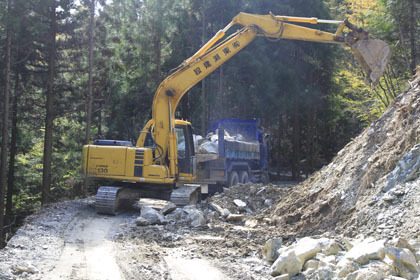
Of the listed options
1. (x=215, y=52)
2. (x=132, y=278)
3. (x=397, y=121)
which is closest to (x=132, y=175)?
(x=215, y=52)

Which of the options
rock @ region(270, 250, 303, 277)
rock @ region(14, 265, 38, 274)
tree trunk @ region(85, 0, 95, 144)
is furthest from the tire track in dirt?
tree trunk @ region(85, 0, 95, 144)

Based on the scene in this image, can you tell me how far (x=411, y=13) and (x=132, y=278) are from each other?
15903 millimetres

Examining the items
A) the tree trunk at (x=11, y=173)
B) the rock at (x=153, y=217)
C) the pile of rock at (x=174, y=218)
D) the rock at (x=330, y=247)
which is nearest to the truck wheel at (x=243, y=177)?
the pile of rock at (x=174, y=218)

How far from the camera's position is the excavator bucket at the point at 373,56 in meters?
11.0

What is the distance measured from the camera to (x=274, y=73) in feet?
97.0

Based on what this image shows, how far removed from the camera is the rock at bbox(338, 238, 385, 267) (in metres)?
5.36

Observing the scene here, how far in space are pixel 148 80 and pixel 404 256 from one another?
82.9 feet

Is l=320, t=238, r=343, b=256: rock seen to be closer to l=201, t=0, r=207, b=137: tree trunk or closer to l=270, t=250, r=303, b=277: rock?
l=270, t=250, r=303, b=277: rock

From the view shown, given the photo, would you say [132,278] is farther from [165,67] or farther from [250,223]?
[165,67]

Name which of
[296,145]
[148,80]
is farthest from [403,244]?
[296,145]

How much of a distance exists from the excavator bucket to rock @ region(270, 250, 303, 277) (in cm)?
Result: 636

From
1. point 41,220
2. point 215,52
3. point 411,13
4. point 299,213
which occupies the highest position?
point 411,13

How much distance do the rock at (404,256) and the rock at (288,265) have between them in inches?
49.6

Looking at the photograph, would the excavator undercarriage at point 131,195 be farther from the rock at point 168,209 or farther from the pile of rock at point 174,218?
the pile of rock at point 174,218
